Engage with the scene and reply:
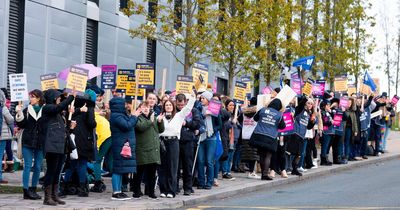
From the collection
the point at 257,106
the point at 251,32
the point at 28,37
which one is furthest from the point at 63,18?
the point at 257,106

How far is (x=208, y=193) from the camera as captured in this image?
1625 centimetres

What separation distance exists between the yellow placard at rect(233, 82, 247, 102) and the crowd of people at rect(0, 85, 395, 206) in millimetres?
253

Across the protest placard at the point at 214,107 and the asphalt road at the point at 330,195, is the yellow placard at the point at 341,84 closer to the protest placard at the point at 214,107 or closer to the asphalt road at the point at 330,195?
the asphalt road at the point at 330,195

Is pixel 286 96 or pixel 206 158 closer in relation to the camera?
pixel 206 158

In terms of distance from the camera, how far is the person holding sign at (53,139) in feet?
44.0

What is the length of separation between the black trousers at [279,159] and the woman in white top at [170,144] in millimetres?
4764

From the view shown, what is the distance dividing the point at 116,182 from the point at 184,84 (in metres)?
3.69

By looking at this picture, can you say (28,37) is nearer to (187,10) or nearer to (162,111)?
(187,10)

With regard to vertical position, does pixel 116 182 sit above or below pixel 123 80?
below

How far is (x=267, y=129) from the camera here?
19.0 metres

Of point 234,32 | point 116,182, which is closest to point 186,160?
point 116,182

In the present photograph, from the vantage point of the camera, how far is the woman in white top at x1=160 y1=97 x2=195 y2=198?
15.3 meters

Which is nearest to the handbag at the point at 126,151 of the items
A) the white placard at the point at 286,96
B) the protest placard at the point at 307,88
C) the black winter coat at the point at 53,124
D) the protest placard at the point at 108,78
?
the black winter coat at the point at 53,124

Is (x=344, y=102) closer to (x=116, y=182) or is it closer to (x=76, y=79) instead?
(x=116, y=182)
